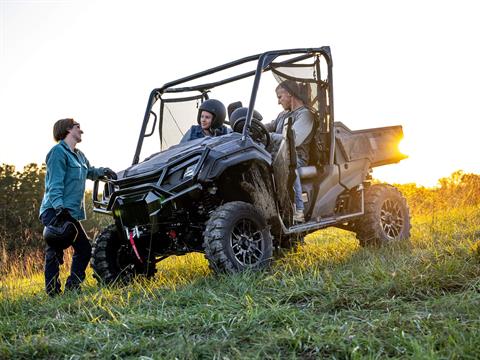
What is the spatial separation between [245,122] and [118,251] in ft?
6.01

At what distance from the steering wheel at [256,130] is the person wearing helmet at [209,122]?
62 centimetres

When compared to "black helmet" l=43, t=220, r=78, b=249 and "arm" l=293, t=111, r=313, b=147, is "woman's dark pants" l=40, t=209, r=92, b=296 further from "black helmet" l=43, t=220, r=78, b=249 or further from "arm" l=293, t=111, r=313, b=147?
"arm" l=293, t=111, r=313, b=147

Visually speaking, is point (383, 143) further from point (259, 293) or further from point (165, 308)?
point (165, 308)

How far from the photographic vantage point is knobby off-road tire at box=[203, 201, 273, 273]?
5504 millimetres

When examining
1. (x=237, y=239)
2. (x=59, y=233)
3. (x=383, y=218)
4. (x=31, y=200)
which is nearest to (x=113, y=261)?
(x=59, y=233)

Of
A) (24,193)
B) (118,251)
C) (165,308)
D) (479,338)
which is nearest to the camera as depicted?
(479,338)

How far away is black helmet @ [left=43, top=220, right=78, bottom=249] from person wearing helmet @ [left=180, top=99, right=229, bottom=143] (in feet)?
5.08

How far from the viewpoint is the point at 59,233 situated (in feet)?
19.8

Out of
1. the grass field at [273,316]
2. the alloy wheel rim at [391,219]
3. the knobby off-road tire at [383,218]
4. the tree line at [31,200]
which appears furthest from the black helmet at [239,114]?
the tree line at [31,200]

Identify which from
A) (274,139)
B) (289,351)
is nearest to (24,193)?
(274,139)

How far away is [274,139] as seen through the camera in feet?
21.0

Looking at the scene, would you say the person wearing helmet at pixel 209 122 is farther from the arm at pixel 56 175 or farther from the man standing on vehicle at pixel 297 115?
the arm at pixel 56 175

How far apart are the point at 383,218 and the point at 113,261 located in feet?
11.3

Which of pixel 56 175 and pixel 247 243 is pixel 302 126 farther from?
pixel 56 175
